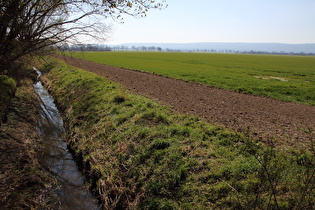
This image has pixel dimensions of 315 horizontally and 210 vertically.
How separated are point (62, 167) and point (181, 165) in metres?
4.60

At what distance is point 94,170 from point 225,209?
4.47 m

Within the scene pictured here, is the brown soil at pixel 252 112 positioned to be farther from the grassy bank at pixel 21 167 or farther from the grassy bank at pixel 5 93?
the grassy bank at pixel 5 93

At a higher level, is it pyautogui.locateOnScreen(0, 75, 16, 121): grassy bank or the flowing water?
pyautogui.locateOnScreen(0, 75, 16, 121): grassy bank

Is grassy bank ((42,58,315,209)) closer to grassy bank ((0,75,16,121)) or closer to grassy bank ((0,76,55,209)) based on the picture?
grassy bank ((0,76,55,209))

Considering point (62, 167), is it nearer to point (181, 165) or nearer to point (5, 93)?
point (181, 165)

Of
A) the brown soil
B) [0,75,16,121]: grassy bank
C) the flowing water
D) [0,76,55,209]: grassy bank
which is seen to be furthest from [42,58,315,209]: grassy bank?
[0,75,16,121]: grassy bank

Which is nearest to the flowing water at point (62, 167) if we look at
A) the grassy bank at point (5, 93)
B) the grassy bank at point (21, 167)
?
the grassy bank at point (21, 167)

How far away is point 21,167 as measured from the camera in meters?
6.94

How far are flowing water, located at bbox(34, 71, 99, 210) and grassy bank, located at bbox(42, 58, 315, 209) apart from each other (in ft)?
1.21

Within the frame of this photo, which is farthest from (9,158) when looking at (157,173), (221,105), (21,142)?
(221,105)

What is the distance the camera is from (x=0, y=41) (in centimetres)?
938

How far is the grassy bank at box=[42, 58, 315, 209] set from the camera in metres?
4.47

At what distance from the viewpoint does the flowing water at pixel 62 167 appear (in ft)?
20.1

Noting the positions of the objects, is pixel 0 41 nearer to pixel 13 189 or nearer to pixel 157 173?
pixel 13 189
